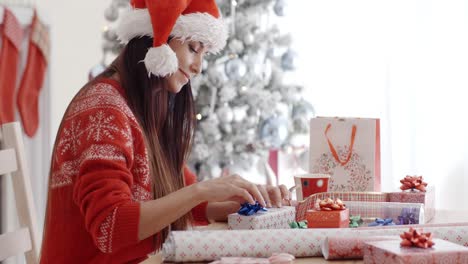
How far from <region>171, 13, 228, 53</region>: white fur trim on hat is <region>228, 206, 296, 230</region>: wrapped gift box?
495mm

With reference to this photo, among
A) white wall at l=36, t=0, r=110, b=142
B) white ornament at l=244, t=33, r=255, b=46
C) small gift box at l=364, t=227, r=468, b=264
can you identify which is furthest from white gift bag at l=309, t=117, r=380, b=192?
white wall at l=36, t=0, r=110, b=142

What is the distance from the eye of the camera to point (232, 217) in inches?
55.3

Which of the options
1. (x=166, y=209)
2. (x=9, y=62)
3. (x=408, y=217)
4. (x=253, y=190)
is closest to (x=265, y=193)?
(x=253, y=190)

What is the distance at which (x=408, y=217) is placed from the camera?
152 cm

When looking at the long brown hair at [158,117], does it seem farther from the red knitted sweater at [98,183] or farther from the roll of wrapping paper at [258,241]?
the roll of wrapping paper at [258,241]

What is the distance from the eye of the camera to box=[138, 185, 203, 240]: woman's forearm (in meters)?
1.43

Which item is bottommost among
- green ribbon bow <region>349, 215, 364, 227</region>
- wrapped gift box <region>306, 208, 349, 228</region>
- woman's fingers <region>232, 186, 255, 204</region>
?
green ribbon bow <region>349, 215, 364, 227</region>

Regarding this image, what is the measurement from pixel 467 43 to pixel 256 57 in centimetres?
106

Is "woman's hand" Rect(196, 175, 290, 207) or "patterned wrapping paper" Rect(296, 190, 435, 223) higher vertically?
"woman's hand" Rect(196, 175, 290, 207)

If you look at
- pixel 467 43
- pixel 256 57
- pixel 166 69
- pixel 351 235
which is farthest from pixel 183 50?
pixel 467 43

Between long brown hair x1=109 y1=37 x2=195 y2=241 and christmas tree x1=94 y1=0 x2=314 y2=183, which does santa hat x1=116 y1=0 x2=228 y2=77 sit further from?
christmas tree x1=94 y1=0 x2=314 y2=183

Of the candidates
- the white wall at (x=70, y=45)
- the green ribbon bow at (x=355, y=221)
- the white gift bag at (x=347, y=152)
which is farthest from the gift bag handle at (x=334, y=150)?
the white wall at (x=70, y=45)

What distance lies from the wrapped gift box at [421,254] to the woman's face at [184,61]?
2.63 feet

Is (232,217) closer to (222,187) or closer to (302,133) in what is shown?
(222,187)
